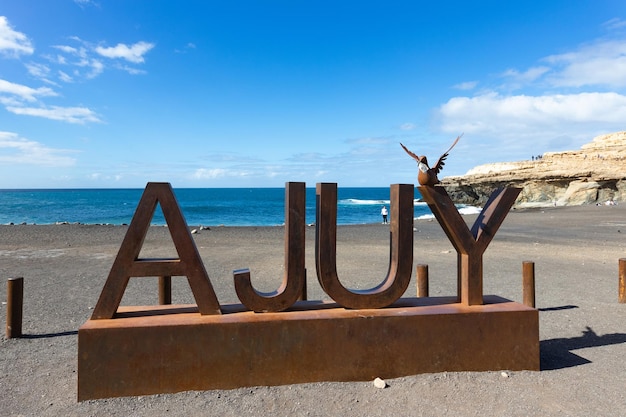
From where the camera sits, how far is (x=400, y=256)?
5.04 meters

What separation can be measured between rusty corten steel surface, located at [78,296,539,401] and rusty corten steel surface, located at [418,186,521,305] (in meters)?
0.26

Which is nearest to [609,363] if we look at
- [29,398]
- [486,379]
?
[486,379]

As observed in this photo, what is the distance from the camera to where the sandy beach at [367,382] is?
4121 mm

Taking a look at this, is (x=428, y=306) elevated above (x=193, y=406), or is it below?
above

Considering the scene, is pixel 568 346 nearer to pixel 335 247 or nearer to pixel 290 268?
pixel 335 247

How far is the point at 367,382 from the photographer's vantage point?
463cm

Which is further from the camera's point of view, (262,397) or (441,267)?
(441,267)

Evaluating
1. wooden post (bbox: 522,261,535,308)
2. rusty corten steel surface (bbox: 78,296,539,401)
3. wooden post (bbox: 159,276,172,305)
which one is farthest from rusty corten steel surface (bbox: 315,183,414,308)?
wooden post (bbox: 522,261,535,308)

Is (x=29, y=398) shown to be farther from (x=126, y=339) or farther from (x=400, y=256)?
(x=400, y=256)

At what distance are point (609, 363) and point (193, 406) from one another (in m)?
5.15

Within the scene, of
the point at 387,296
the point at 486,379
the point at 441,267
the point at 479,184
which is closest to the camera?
the point at 486,379

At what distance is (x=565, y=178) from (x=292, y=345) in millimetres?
54893

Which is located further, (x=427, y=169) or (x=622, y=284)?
(x=622, y=284)

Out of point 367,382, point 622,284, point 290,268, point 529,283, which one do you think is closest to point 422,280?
point 529,283
